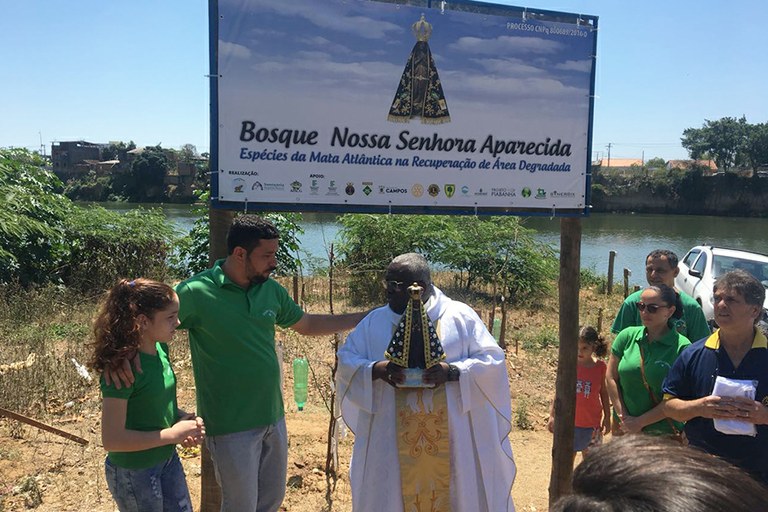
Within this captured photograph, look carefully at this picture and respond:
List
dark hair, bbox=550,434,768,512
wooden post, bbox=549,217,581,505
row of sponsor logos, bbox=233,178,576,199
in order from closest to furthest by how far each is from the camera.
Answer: dark hair, bbox=550,434,768,512 < row of sponsor logos, bbox=233,178,576,199 < wooden post, bbox=549,217,581,505

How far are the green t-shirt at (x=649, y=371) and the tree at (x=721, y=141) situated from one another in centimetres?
6314

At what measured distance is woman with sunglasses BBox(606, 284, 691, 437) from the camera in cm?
320

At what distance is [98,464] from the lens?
165 inches

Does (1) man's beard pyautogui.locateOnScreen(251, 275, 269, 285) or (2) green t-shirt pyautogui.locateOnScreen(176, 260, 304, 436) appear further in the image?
(1) man's beard pyautogui.locateOnScreen(251, 275, 269, 285)

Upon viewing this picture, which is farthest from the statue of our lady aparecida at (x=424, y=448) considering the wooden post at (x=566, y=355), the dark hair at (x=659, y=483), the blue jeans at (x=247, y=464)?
the dark hair at (x=659, y=483)

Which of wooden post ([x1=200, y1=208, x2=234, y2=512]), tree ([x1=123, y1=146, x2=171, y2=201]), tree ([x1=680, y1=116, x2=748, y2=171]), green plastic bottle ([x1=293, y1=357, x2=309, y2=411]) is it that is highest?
tree ([x1=680, y1=116, x2=748, y2=171])

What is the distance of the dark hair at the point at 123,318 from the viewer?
2.28 m

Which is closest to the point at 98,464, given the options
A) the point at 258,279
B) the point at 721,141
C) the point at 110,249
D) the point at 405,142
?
the point at 258,279

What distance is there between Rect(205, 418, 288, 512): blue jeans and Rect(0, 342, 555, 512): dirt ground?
Answer: 1.03 m

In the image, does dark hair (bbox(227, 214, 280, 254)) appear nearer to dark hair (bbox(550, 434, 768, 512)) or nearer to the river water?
dark hair (bbox(550, 434, 768, 512))

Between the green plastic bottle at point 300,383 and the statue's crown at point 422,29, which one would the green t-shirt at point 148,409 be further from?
the green plastic bottle at point 300,383

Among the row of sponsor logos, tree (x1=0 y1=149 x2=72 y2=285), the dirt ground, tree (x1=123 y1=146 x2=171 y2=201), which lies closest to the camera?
the row of sponsor logos

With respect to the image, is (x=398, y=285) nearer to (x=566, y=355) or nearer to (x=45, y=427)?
(x=566, y=355)

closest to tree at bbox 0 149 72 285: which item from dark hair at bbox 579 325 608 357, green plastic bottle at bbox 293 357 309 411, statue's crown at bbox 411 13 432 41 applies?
green plastic bottle at bbox 293 357 309 411
